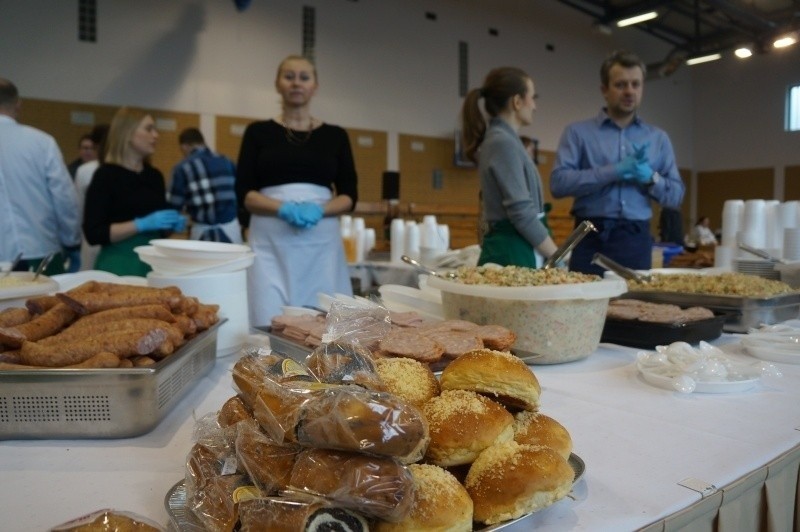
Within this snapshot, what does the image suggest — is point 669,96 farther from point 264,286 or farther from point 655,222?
point 264,286

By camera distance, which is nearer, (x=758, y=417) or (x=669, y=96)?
(x=758, y=417)

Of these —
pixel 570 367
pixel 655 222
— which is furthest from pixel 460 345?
pixel 655 222

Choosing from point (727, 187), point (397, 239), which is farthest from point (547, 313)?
point (727, 187)

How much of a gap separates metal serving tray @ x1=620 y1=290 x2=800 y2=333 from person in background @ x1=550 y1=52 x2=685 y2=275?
45.8 inches

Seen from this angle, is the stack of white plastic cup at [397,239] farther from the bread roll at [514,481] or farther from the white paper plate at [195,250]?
the bread roll at [514,481]

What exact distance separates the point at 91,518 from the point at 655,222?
1360 centimetres

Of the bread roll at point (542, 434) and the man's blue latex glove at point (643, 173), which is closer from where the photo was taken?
the bread roll at point (542, 434)

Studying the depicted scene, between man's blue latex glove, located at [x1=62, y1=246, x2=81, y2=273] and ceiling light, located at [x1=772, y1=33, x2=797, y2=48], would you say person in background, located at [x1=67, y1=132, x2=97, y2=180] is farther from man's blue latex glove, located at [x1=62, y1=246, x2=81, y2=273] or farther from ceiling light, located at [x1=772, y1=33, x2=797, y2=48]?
ceiling light, located at [x1=772, y1=33, x2=797, y2=48]

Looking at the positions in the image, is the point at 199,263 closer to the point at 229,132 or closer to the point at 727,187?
the point at 229,132

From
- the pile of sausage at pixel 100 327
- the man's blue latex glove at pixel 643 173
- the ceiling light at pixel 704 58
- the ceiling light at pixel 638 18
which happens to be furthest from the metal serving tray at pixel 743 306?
the ceiling light at pixel 704 58

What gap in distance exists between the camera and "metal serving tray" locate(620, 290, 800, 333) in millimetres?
1748

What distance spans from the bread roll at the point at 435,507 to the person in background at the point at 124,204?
9.68 ft

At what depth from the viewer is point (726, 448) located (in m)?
0.92

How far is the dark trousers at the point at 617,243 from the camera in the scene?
9.87ft
